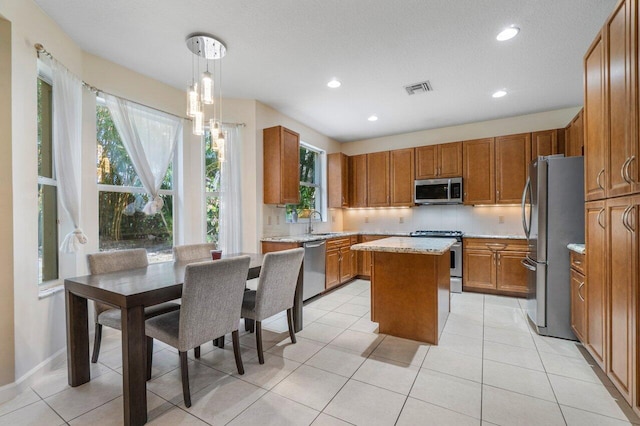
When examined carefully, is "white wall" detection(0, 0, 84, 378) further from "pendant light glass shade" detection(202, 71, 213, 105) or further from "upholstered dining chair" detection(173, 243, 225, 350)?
"pendant light glass shade" detection(202, 71, 213, 105)

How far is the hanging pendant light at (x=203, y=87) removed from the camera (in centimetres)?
219

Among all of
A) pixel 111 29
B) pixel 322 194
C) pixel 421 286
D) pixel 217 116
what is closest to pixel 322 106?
pixel 217 116

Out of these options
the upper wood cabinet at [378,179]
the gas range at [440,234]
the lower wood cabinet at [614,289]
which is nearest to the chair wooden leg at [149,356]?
the lower wood cabinet at [614,289]

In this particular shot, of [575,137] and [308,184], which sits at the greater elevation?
[575,137]

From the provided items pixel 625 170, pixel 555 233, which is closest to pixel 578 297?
pixel 555 233

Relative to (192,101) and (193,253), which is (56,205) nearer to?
(193,253)

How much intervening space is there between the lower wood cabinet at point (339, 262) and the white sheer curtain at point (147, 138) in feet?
7.82

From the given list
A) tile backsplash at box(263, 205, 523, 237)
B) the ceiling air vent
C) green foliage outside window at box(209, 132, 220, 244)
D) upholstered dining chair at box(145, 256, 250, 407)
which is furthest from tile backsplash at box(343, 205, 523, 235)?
upholstered dining chair at box(145, 256, 250, 407)

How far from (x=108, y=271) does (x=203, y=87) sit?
1646mm

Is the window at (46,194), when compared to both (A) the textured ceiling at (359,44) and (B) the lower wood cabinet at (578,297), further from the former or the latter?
(B) the lower wood cabinet at (578,297)

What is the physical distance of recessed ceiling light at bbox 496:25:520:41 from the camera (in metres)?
2.34

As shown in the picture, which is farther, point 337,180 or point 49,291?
point 337,180

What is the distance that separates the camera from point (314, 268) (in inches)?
156

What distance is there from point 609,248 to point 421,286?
1298 millimetres
